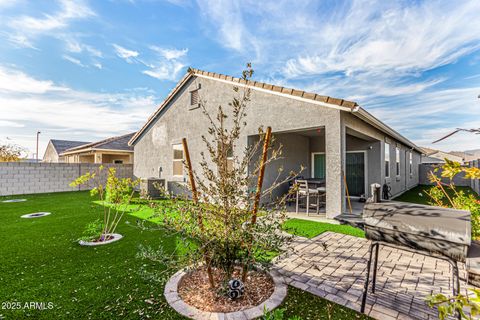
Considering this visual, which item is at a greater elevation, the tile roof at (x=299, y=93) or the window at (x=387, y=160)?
the tile roof at (x=299, y=93)

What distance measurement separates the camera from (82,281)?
344 cm

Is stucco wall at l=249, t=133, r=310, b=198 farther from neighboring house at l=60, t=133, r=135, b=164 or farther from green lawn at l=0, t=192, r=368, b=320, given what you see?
neighboring house at l=60, t=133, r=135, b=164

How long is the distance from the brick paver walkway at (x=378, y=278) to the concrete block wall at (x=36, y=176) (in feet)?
54.6

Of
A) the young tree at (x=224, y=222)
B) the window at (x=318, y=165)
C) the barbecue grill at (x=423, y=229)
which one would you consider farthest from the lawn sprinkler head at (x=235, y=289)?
the window at (x=318, y=165)

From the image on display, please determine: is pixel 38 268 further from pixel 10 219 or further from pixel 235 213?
pixel 10 219

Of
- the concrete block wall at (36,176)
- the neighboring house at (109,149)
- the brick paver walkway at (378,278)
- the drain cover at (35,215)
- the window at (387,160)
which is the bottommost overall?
the brick paver walkway at (378,278)

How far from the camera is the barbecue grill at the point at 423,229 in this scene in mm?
1910

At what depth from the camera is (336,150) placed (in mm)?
6789

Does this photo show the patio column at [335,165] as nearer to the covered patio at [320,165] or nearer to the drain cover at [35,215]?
the covered patio at [320,165]

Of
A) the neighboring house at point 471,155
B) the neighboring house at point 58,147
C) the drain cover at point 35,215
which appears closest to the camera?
the drain cover at point 35,215

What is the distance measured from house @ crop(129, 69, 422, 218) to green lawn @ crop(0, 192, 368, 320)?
2.42 meters

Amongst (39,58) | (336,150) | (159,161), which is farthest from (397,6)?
(39,58)

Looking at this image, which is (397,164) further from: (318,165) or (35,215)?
(35,215)

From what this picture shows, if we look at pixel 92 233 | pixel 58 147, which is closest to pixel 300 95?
pixel 92 233
